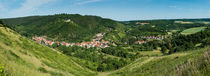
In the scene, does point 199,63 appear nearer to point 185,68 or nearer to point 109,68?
point 185,68

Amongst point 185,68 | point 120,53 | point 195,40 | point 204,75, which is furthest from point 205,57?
point 195,40

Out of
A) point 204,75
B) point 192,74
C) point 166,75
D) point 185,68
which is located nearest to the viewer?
point 204,75

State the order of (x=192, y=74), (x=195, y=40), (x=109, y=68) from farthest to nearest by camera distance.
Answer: (x=195, y=40)
(x=109, y=68)
(x=192, y=74)

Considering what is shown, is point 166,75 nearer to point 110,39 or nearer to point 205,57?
point 205,57

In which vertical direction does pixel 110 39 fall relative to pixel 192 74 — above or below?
below

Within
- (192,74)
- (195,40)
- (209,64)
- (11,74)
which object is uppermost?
(209,64)

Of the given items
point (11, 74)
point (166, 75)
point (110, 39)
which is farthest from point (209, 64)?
point (110, 39)

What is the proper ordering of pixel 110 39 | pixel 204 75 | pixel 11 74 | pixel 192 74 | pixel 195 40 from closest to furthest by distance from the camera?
1. pixel 204 75
2. pixel 192 74
3. pixel 11 74
4. pixel 195 40
5. pixel 110 39

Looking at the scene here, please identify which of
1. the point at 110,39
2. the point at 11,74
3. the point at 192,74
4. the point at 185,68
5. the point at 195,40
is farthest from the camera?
the point at 110,39

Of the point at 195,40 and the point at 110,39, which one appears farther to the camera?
the point at 110,39
